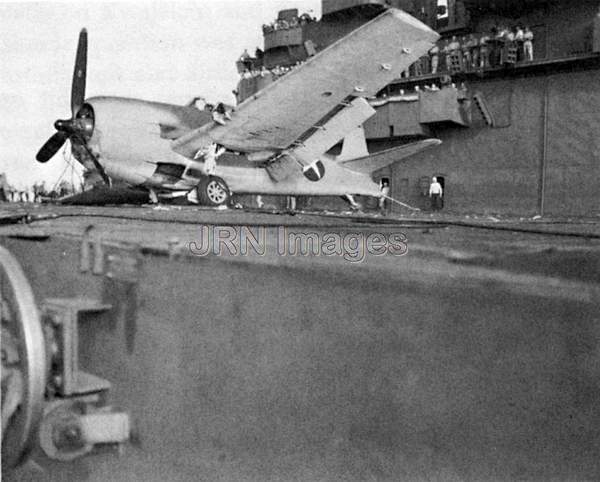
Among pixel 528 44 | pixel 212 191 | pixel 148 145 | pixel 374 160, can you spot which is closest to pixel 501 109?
pixel 528 44

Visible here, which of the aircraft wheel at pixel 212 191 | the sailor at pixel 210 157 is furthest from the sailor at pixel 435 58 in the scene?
the aircraft wheel at pixel 212 191

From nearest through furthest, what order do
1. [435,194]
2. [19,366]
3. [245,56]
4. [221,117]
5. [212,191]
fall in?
[19,366] → [212,191] → [221,117] → [435,194] → [245,56]

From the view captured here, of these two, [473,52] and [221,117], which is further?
A: [473,52]

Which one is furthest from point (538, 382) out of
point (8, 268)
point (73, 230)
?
point (73, 230)

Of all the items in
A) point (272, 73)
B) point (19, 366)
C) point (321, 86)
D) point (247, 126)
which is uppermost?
point (272, 73)

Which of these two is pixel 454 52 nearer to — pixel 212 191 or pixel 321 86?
pixel 321 86

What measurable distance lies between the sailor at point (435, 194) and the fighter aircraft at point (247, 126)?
243 inches

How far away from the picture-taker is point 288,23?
19.8 metres

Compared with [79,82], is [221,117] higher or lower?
lower

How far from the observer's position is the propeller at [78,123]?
30.0ft

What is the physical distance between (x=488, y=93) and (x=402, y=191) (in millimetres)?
3567

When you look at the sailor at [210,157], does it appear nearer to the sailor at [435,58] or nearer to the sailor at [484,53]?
the sailor at [484,53]

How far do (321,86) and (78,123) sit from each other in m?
3.67

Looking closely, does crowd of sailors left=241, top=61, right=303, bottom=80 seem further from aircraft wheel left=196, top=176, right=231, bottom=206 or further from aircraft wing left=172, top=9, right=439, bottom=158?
aircraft wheel left=196, top=176, right=231, bottom=206
